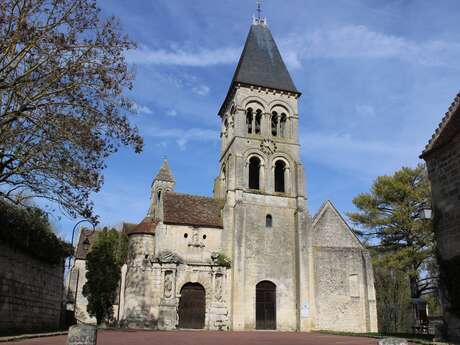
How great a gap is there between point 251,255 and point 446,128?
1541cm

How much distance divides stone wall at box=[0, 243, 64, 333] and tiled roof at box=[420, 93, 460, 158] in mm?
14864

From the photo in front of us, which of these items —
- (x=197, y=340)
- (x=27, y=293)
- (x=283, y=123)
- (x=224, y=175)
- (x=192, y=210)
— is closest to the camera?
(x=197, y=340)

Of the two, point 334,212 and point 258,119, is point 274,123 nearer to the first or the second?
point 258,119

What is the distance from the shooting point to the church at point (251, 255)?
A: 26.2 meters

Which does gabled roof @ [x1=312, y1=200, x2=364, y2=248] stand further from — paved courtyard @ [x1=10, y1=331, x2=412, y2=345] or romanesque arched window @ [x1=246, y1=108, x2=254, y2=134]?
paved courtyard @ [x1=10, y1=331, x2=412, y2=345]

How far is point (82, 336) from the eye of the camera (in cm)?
775

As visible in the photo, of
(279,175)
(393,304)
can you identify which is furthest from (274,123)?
(393,304)

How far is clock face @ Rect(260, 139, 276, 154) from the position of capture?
30922mm

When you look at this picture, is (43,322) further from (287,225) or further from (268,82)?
(268,82)

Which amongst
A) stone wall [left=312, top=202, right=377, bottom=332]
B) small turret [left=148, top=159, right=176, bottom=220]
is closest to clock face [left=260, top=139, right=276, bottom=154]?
stone wall [left=312, top=202, right=377, bottom=332]

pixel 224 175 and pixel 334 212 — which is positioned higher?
pixel 224 175

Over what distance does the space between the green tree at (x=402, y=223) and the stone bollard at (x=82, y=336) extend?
83.5 ft

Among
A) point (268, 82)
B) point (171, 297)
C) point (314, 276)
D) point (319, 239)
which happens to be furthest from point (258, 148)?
point (171, 297)

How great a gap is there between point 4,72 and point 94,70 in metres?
2.25
